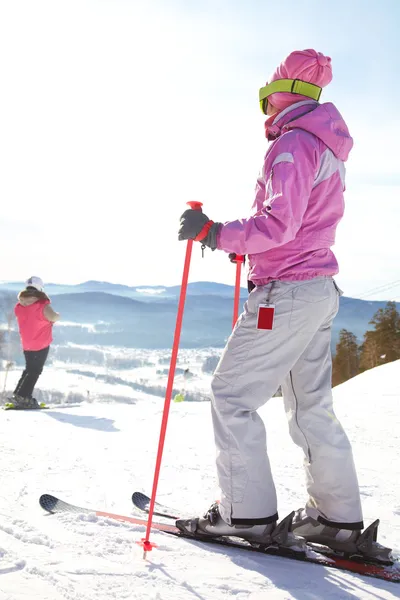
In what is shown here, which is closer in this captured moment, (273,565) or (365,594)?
(365,594)

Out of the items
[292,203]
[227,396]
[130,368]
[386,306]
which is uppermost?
[386,306]

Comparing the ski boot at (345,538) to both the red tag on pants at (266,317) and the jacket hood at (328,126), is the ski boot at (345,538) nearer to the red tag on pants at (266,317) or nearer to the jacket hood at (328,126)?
the red tag on pants at (266,317)

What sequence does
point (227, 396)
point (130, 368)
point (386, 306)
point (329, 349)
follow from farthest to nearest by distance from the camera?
1. point (130, 368)
2. point (386, 306)
3. point (329, 349)
4. point (227, 396)

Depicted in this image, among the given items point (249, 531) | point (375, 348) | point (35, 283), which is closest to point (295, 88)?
point (249, 531)

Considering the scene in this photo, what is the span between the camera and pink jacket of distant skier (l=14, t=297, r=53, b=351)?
8.50 metres

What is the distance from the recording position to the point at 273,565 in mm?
2322

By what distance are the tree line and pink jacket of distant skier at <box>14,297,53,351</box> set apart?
24343 millimetres

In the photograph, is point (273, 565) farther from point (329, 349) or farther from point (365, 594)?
point (329, 349)

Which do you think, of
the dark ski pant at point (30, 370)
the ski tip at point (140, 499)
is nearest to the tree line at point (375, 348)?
the dark ski pant at point (30, 370)

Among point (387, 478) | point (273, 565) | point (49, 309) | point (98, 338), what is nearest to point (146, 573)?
point (273, 565)

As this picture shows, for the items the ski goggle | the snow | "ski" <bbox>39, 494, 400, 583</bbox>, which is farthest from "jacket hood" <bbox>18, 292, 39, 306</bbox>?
the ski goggle

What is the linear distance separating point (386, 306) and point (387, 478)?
97.1 ft

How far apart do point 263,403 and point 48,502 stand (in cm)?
145

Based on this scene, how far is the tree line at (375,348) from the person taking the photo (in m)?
30.6
